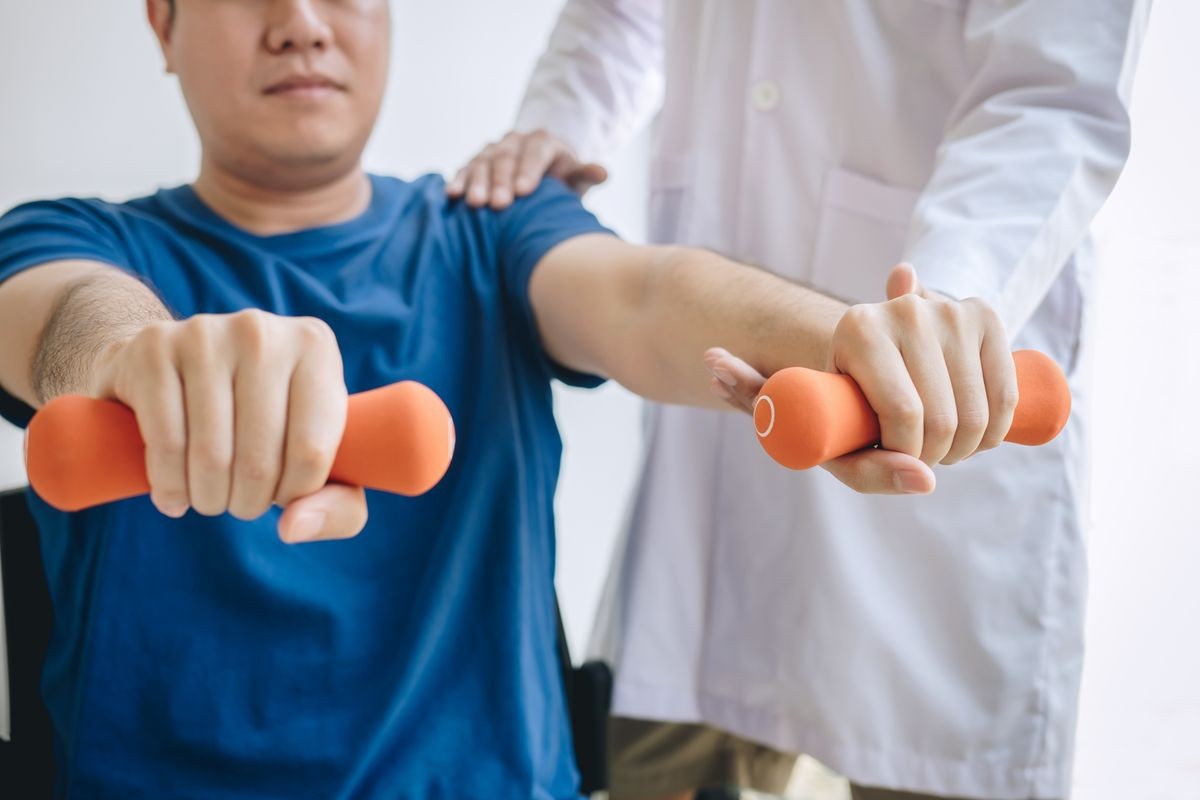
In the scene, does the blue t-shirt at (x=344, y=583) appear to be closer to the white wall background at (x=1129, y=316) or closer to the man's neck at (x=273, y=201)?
the man's neck at (x=273, y=201)

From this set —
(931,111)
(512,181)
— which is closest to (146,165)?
(512,181)

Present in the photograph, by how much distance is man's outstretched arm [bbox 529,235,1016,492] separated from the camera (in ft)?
1.73

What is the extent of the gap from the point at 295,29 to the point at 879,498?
75 centimetres

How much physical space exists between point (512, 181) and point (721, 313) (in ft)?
1.33

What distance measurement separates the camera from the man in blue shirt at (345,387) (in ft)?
2.67

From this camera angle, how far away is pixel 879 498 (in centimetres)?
105

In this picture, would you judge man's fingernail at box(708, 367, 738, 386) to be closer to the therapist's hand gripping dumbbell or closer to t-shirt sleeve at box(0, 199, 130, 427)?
the therapist's hand gripping dumbbell

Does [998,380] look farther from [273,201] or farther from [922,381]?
[273,201]

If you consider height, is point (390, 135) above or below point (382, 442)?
above

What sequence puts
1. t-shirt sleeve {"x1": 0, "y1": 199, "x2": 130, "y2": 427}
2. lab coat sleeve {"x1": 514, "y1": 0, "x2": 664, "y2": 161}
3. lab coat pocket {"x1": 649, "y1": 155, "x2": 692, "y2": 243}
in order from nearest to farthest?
t-shirt sleeve {"x1": 0, "y1": 199, "x2": 130, "y2": 427} → lab coat pocket {"x1": 649, "y1": 155, "x2": 692, "y2": 243} → lab coat sleeve {"x1": 514, "y1": 0, "x2": 664, "y2": 161}

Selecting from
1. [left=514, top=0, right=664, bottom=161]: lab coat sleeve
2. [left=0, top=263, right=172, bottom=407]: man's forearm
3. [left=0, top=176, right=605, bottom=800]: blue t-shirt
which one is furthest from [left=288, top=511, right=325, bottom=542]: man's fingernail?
[left=514, top=0, right=664, bottom=161]: lab coat sleeve

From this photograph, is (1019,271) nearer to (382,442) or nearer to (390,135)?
(382,442)

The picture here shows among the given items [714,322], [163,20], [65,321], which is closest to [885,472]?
[714,322]

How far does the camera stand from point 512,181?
1081 mm
